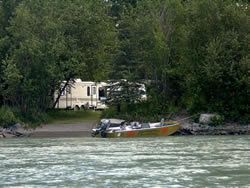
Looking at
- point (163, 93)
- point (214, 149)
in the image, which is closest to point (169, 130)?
point (163, 93)

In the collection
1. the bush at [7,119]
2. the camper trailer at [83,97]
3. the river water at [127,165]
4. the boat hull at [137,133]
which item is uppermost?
the camper trailer at [83,97]

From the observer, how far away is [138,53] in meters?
49.5

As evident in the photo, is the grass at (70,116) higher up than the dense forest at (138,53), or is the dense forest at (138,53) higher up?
the dense forest at (138,53)

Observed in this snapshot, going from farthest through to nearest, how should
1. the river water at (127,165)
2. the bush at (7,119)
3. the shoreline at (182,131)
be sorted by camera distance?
the bush at (7,119)
the shoreline at (182,131)
the river water at (127,165)

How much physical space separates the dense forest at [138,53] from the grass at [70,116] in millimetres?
1104

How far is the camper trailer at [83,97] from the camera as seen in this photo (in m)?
59.6

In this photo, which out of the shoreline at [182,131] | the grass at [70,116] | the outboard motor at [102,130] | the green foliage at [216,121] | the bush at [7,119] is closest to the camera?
the outboard motor at [102,130]

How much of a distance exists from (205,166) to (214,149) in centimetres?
726

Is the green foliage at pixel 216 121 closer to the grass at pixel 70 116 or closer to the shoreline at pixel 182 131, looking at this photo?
the shoreline at pixel 182 131

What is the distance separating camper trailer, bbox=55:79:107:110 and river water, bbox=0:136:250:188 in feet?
94.8

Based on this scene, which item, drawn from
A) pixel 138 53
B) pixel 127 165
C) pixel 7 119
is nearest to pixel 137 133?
pixel 7 119

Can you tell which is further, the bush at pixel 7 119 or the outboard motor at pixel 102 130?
the bush at pixel 7 119

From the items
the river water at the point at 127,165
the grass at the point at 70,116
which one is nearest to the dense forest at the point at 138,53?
the grass at the point at 70,116

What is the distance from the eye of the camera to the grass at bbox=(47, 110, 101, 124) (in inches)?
1907
